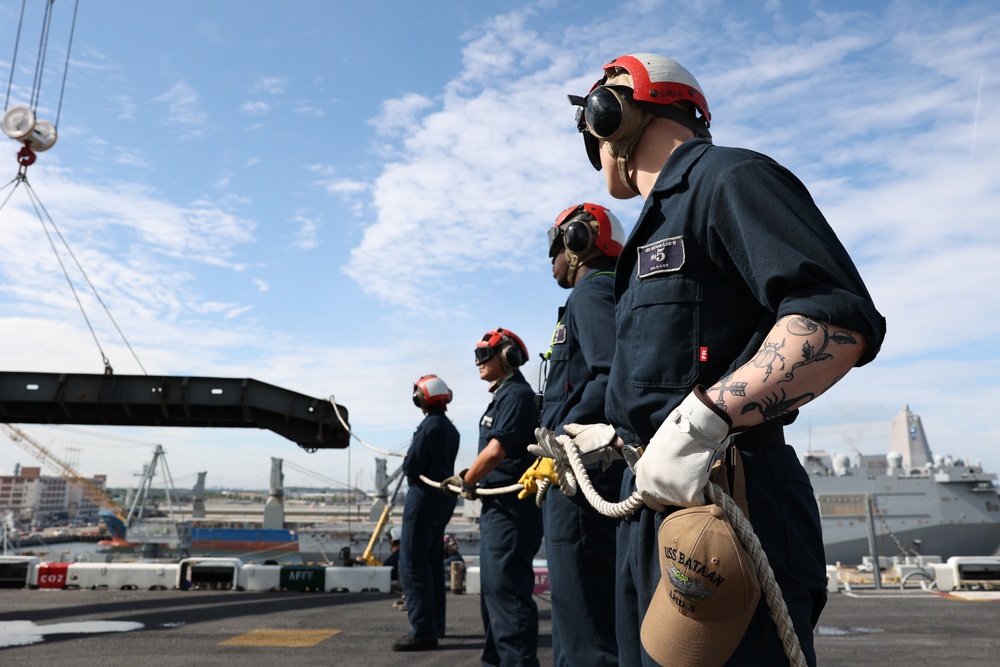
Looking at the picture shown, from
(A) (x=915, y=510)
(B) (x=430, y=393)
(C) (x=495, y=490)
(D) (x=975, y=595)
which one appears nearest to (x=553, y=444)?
(C) (x=495, y=490)

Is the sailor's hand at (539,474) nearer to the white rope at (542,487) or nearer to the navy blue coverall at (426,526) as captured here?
the white rope at (542,487)

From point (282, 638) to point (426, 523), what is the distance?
66.1 inches

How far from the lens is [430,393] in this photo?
6691mm

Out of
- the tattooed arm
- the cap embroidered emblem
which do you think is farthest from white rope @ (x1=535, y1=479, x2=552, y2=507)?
the tattooed arm

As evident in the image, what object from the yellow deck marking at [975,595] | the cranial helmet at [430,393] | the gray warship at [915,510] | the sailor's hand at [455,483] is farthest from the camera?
the gray warship at [915,510]

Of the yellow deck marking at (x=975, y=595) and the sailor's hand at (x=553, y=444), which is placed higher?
the sailor's hand at (x=553, y=444)

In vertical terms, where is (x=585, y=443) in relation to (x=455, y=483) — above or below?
above

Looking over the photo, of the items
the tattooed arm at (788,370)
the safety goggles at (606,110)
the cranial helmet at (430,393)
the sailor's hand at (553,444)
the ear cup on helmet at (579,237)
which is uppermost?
the ear cup on helmet at (579,237)

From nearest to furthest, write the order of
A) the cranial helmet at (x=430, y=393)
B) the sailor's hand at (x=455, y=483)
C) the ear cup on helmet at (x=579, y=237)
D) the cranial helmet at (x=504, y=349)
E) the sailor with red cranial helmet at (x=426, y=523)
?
the ear cup on helmet at (x=579, y=237)
the sailor's hand at (x=455, y=483)
the cranial helmet at (x=504, y=349)
the sailor with red cranial helmet at (x=426, y=523)
the cranial helmet at (x=430, y=393)

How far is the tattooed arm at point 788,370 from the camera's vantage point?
1.41 metres

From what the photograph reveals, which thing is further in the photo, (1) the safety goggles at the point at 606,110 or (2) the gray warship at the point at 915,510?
(2) the gray warship at the point at 915,510

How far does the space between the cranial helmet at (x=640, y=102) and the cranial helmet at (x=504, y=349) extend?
3.21m

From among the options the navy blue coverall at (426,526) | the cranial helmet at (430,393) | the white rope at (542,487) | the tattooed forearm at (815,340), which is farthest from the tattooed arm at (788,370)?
the cranial helmet at (430,393)

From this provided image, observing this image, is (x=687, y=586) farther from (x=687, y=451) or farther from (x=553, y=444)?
(x=553, y=444)
